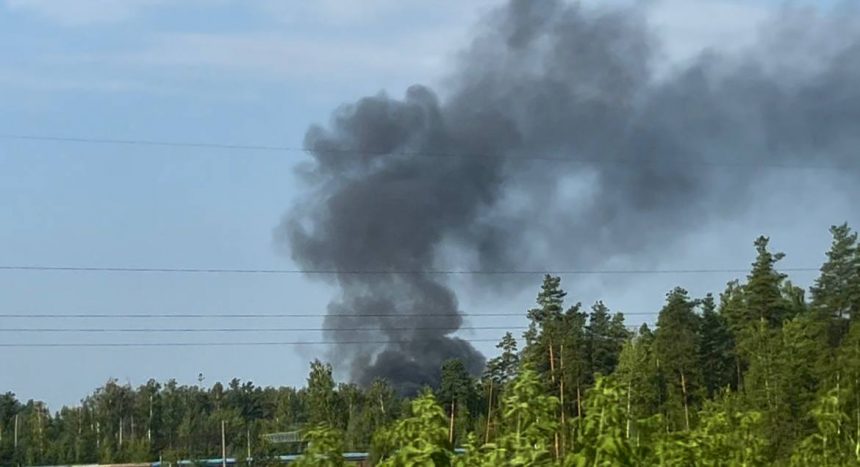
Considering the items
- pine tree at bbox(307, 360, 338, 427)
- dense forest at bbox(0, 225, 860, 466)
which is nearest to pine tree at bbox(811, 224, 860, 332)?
dense forest at bbox(0, 225, 860, 466)

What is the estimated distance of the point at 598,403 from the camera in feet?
52.9

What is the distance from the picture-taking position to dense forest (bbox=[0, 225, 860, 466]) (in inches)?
601

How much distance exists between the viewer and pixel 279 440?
5000 inches

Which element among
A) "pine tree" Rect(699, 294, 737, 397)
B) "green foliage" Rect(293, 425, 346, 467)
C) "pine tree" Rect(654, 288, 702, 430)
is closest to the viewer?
"green foliage" Rect(293, 425, 346, 467)

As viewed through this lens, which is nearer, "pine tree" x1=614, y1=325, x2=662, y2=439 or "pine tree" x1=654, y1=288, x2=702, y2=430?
"pine tree" x1=614, y1=325, x2=662, y2=439

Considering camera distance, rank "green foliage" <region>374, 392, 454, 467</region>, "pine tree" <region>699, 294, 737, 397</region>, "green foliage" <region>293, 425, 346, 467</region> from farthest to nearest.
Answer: "pine tree" <region>699, 294, 737, 397</region>
"green foliage" <region>293, 425, 346, 467</region>
"green foliage" <region>374, 392, 454, 467</region>

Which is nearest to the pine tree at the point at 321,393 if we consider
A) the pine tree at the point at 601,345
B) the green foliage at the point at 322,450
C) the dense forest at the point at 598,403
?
the dense forest at the point at 598,403

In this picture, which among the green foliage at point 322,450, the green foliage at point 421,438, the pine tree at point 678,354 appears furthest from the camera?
the pine tree at point 678,354

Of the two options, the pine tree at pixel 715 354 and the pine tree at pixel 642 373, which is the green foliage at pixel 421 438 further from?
the pine tree at pixel 715 354

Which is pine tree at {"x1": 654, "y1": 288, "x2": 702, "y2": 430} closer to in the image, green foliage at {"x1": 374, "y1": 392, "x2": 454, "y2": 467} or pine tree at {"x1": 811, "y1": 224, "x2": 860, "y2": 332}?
pine tree at {"x1": 811, "y1": 224, "x2": 860, "y2": 332}

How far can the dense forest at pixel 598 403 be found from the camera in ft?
50.1

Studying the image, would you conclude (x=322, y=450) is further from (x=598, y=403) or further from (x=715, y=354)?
(x=715, y=354)

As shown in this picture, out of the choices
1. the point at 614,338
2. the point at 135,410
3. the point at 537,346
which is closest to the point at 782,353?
the point at 537,346

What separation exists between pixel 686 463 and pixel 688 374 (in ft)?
327
